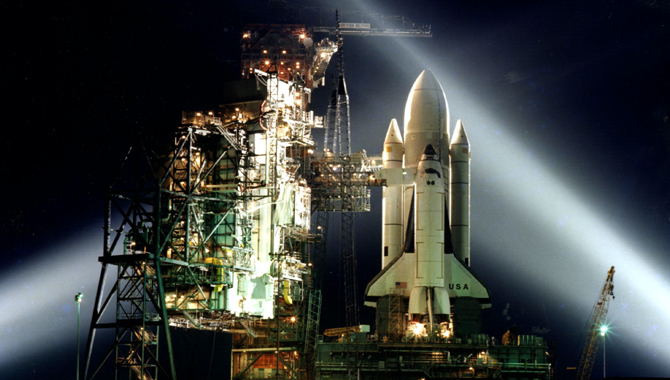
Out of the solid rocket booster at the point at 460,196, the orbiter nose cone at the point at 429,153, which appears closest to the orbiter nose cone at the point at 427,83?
the solid rocket booster at the point at 460,196

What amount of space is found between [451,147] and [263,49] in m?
18.7

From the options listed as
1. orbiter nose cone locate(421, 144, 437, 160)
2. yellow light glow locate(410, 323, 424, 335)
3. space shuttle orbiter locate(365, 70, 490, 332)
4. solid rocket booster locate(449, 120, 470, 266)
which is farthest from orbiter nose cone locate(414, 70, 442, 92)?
yellow light glow locate(410, 323, 424, 335)

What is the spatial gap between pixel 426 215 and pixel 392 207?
657cm

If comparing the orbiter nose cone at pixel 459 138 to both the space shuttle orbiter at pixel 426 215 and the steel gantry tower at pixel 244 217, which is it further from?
the steel gantry tower at pixel 244 217

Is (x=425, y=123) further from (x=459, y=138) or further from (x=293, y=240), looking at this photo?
(x=293, y=240)

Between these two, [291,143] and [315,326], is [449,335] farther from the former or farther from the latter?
[291,143]

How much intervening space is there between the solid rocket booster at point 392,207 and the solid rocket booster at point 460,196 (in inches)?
160

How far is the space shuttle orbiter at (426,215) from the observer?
2415 inches

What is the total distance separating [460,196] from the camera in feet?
224

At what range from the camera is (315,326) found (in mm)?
70688

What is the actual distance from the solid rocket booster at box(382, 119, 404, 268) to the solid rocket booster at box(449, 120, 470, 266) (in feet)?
13.3

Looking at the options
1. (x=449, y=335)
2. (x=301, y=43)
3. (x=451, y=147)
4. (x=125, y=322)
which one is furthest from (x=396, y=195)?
(x=125, y=322)

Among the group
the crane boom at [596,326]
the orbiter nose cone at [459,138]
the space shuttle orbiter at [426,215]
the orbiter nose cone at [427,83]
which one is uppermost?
the orbiter nose cone at [427,83]

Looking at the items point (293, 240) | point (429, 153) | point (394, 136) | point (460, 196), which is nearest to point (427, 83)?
point (394, 136)
